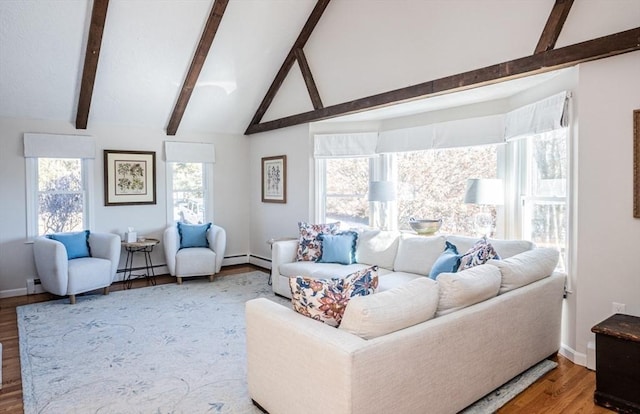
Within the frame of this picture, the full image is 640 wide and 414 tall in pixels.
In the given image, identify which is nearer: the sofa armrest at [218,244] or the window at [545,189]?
the window at [545,189]

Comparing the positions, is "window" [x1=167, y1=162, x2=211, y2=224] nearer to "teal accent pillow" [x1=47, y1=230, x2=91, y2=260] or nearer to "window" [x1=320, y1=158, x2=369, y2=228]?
"teal accent pillow" [x1=47, y1=230, x2=91, y2=260]

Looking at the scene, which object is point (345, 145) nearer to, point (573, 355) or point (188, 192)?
point (188, 192)

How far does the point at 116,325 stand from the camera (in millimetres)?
4078

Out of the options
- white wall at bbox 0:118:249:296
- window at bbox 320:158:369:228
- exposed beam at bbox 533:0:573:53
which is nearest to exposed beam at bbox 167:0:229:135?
white wall at bbox 0:118:249:296

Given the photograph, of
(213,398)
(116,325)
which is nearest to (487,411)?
(213,398)

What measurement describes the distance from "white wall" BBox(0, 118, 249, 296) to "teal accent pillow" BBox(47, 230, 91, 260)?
421 millimetres

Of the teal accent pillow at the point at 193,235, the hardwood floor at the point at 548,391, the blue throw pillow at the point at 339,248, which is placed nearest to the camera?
the hardwood floor at the point at 548,391

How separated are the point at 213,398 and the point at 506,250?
2.70 meters

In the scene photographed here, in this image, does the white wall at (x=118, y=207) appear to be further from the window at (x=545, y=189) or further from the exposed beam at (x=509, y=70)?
the window at (x=545, y=189)

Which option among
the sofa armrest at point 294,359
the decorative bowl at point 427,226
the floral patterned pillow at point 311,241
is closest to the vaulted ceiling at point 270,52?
the decorative bowl at point 427,226

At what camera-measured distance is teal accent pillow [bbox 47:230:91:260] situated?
509 centimetres

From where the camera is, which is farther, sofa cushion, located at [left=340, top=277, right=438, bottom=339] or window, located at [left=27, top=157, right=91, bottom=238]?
window, located at [left=27, top=157, right=91, bottom=238]

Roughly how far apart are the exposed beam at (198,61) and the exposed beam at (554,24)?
3.15 metres

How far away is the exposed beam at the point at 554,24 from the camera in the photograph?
9.82ft
